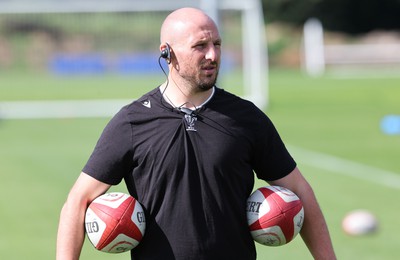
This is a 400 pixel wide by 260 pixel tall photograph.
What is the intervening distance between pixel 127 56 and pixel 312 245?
28.3 m

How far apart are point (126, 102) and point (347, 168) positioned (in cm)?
1407

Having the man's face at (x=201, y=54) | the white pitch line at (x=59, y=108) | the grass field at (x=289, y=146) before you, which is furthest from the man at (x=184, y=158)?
the white pitch line at (x=59, y=108)

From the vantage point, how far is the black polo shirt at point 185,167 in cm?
527

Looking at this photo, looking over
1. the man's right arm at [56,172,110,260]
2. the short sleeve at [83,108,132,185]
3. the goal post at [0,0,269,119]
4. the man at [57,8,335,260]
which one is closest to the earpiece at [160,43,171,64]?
the man at [57,8,335,260]

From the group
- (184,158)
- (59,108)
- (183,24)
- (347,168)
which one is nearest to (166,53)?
(183,24)

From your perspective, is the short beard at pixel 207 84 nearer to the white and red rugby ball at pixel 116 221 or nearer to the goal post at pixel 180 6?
the white and red rugby ball at pixel 116 221

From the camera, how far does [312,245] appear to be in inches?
221

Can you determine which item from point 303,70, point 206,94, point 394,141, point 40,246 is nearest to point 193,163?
point 206,94

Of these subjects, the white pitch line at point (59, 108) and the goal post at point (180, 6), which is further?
the goal post at point (180, 6)

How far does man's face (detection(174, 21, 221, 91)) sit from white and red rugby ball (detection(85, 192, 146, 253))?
70 centimetres

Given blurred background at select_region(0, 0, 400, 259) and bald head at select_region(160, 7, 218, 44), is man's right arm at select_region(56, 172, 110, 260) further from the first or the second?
blurred background at select_region(0, 0, 400, 259)

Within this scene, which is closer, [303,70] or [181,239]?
[181,239]

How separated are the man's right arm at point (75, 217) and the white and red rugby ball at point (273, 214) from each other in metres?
0.78

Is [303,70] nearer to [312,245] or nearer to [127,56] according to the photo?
[127,56]
